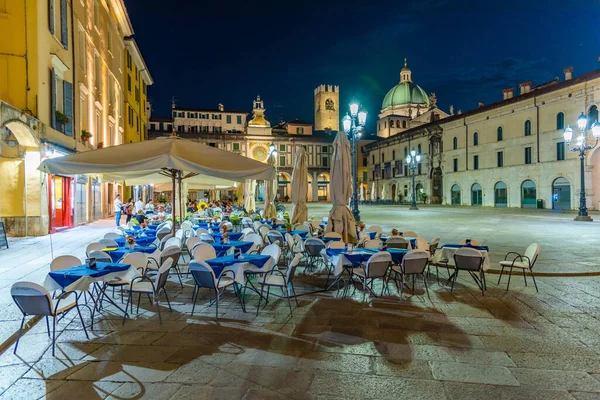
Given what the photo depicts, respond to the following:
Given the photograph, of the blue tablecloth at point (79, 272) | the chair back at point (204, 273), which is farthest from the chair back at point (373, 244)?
the blue tablecloth at point (79, 272)

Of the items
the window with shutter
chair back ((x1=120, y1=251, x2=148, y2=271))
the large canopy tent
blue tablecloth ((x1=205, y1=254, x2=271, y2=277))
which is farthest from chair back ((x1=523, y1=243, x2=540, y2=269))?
the window with shutter

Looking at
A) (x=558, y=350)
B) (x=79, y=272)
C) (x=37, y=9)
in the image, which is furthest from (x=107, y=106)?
(x=558, y=350)

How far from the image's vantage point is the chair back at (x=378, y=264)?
20.7 ft

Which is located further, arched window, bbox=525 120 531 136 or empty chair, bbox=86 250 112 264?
arched window, bbox=525 120 531 136

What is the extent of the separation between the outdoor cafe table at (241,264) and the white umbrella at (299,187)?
19.4ft

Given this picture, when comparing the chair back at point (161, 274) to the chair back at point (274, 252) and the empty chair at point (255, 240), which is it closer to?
the chair back at point (274, 252)

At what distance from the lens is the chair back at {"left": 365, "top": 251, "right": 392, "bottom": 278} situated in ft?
20.7

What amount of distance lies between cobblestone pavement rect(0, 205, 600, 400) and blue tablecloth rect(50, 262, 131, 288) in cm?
63

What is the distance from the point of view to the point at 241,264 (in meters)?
6.25

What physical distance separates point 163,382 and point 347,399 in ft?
5.50

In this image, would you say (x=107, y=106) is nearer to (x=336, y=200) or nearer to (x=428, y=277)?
(x=336, y=200)

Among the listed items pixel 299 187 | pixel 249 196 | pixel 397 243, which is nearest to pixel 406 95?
pixel 249 196

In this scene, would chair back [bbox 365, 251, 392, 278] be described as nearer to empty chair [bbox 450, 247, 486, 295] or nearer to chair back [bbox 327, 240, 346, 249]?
chair back [bbox 327, 240, 346, 249]

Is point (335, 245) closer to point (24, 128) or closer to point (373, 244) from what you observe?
point (373, 244)
